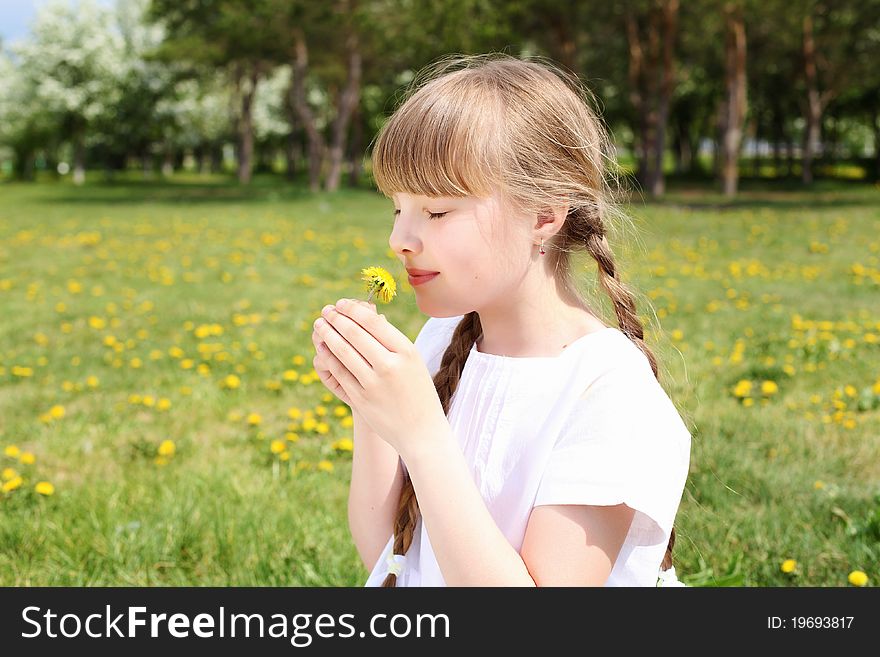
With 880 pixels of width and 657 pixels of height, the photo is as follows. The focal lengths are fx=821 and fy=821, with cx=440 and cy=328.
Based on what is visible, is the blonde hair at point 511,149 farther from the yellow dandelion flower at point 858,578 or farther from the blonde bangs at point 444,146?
the yellow dandelion flower at point 858,578

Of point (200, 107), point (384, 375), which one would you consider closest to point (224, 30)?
point (200, 107)

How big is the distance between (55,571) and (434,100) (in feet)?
7.24

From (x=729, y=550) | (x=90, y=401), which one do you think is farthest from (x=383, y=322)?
(x=90, y=401)

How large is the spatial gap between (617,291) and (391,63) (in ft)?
87.3

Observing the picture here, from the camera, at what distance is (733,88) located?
1969 centimetres

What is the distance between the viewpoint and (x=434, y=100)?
1562 millimetres

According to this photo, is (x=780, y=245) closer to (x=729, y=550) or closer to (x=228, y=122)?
(x=729, y=550)

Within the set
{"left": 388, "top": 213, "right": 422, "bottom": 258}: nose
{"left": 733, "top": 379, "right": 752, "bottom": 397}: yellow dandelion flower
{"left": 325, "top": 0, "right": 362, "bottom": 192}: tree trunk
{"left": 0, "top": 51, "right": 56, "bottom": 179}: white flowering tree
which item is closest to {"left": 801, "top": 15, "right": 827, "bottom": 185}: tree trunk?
{"left": 325, "top": 0, "right": 362, "bottom": 192}: tree trunk

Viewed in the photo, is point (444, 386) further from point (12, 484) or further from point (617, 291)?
point (12, 484)

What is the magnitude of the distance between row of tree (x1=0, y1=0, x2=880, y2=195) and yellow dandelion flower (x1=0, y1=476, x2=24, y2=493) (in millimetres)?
5364

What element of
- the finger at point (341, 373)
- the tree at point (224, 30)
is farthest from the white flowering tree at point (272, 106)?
the finger at point (341, 373)

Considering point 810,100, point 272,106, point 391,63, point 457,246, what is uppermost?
point 272,106

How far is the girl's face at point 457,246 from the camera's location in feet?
4.93

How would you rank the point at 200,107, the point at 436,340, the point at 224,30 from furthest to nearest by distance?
the point at 200,107 → the point at 224,30 → the point at 436,340
